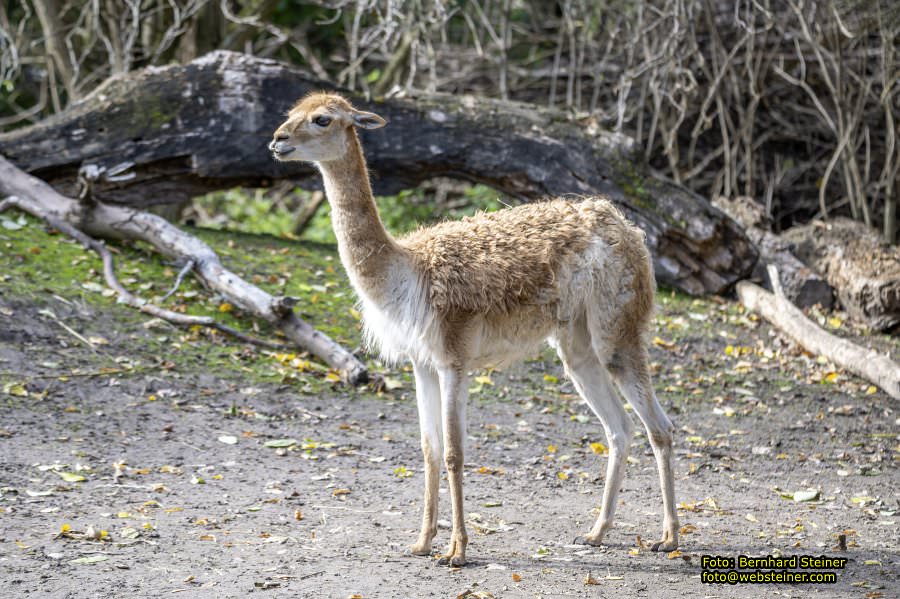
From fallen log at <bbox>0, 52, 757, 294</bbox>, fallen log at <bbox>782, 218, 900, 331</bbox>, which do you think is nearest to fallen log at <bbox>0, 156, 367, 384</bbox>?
fallen log at <bbox>0, 52, 757, 294</bbox>

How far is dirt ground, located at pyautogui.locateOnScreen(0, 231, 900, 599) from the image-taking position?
5230mm

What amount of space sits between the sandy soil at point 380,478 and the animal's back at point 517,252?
4.42ft

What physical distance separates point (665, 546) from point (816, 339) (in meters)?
4.70

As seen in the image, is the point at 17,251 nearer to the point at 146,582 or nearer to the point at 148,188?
the point at 148,188

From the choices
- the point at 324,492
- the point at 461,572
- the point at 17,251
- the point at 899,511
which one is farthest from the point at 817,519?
the point at 17,251

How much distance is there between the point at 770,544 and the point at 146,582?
330 cm

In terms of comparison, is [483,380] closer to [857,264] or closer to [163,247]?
[163,247]

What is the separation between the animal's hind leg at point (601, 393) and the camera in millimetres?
6062

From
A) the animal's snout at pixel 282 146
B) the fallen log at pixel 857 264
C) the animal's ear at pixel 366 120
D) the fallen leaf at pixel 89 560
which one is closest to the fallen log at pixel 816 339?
the fallen log at pixel 857 264

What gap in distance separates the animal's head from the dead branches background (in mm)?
5529

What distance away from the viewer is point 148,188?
10.7m

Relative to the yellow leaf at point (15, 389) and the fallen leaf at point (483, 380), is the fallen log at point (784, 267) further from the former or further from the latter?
the yellow leaf at point (15, 389)

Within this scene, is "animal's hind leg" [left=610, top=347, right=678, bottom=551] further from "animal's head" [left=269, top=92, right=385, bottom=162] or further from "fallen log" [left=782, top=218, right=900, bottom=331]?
"fallen log" [left=782, top=218, right=900, bottom=331]

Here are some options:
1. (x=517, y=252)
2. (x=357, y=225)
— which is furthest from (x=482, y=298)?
(x=357, y=225)
